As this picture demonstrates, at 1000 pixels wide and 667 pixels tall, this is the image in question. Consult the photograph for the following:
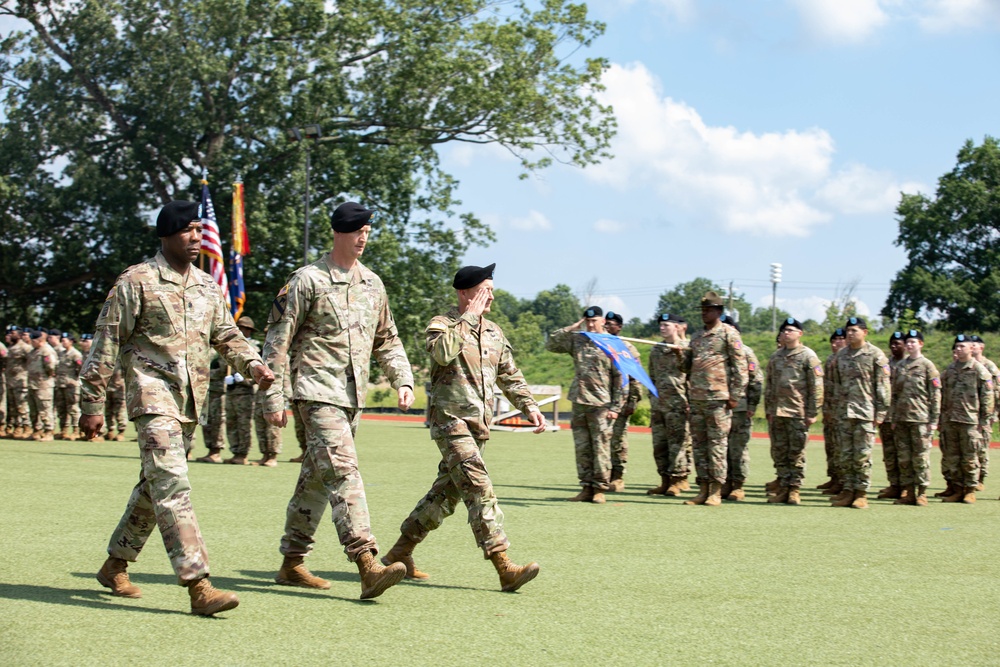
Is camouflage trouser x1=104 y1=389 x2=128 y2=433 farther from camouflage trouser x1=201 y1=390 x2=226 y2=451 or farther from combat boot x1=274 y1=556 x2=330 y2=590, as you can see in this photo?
combat boot x1=274 y1=556 x2=330 y2=590

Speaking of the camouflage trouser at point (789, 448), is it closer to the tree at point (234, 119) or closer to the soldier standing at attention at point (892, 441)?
the soldier standing at attention at point (892, 441)

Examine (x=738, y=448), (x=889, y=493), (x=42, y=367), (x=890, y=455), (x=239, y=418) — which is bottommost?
(x=889, y=493)

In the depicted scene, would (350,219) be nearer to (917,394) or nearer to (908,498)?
(908,498)

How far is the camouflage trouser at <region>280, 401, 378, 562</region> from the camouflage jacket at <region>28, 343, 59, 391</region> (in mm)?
14959

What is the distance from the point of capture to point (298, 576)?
651cm

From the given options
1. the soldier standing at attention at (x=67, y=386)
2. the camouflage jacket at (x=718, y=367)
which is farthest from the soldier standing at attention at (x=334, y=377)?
the soldier standing at attention at (x=67, y=386)

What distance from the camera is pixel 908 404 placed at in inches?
535

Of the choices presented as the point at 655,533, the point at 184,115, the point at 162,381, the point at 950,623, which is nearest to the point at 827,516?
the point at 655,533

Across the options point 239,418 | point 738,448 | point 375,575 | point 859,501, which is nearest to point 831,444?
point 738,448

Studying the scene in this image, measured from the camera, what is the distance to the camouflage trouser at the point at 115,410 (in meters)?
19.5

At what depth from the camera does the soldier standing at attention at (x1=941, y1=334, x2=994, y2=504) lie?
13555 mm

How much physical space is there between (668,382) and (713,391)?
5.07ft

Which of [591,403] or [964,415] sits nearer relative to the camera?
[591,403]

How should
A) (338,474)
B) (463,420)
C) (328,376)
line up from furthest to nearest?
(463,420) < (328,376) < (338,474)
